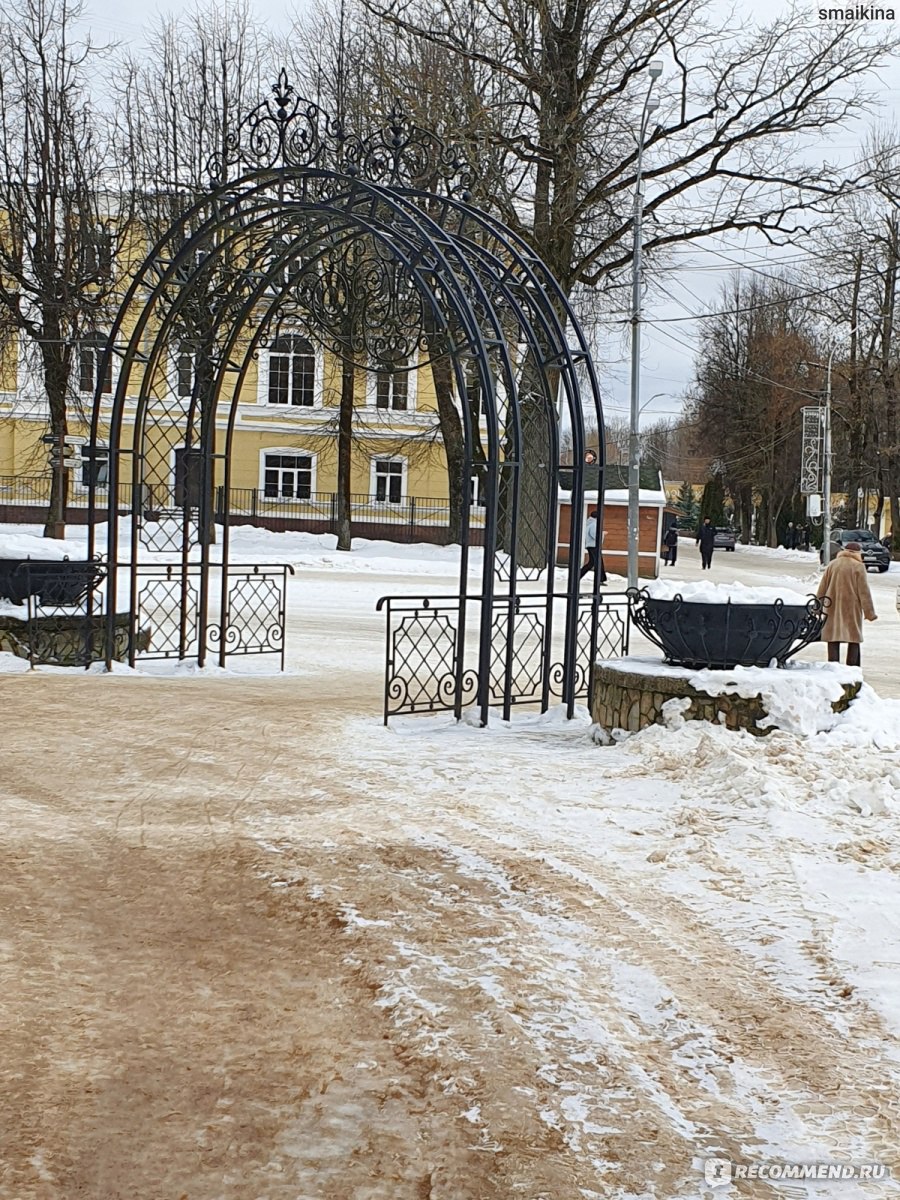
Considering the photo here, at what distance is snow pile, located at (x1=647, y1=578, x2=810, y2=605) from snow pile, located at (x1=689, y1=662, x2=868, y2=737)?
0.56 metres

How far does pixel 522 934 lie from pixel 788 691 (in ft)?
11.8

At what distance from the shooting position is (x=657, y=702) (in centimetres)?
833

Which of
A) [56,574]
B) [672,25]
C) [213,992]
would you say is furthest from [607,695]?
[672,25]

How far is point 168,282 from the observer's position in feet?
38.1

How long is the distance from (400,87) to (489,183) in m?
2.49

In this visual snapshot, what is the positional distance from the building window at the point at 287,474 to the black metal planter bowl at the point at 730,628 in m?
35.5

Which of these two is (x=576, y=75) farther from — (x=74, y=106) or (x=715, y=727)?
(x=715, y=727)

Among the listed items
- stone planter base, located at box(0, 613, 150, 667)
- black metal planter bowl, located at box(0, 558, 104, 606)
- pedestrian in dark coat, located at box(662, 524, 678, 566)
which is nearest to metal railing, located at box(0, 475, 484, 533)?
pedestrian in dark coat, located at box(662, 524, 678, 566)

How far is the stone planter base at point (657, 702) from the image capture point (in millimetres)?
7996

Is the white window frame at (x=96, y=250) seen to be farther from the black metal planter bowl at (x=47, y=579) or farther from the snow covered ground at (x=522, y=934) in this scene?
the snow covered ground at (x=522, y=934)

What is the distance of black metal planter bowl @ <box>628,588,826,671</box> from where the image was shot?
27.8ft

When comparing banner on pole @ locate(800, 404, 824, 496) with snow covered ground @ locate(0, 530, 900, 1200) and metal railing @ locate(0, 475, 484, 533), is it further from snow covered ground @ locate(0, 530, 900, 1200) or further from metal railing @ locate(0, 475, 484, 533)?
snow covered ground @ locate(0, 530, 900, 1200)

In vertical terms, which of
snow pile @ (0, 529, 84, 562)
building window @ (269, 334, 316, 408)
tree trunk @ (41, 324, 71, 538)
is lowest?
snow pile @ (0, 529, 84, 562)

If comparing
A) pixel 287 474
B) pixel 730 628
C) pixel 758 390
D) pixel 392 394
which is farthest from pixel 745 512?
pixel 730 628
